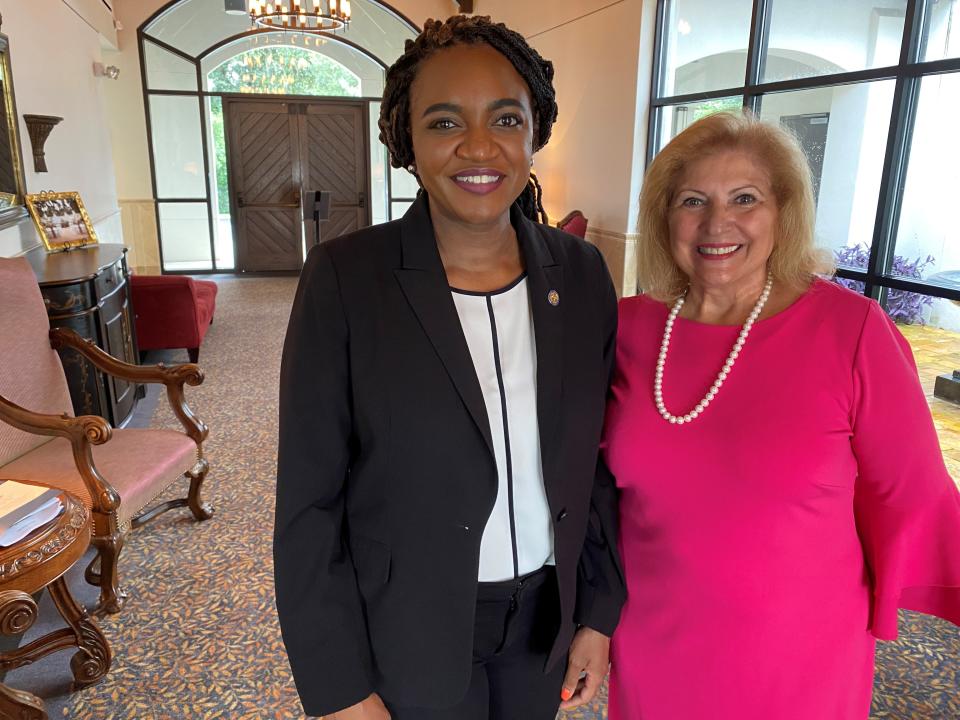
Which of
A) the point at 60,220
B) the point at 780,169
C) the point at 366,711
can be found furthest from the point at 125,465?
the point at 60,220

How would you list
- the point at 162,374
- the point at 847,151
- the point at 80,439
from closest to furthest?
the point at 80,439 → the point at 162,374 → the point at 847,151

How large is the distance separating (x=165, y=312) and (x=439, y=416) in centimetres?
527

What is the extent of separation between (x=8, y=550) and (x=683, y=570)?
1.71 m

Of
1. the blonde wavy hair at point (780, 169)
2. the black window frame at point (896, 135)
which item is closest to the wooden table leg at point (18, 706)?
the blonde wavy hair at point (780, 169)

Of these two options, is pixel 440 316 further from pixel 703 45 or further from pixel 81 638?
pixel 703 45

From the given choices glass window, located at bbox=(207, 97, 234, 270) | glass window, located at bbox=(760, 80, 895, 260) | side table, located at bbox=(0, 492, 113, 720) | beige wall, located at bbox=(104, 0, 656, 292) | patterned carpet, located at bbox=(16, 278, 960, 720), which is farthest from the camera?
glass window, located at bbox=(207, 97, 234, 270)

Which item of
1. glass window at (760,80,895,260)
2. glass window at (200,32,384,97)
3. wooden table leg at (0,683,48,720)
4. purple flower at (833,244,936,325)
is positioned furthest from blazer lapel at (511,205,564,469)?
glass window at (200,32,384,97)

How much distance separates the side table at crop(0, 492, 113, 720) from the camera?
66.9 inches

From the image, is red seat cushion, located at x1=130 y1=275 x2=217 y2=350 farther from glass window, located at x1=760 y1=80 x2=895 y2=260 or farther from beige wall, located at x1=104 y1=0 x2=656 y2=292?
glass window, located at x1=760 y1=80 x2=895 y2=260

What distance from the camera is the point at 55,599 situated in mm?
2268

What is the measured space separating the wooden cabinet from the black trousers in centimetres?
318

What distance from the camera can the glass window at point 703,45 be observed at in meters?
5.57

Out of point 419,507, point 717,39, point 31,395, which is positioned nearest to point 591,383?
point 419,507

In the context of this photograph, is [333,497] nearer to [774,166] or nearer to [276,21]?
[774,166]
